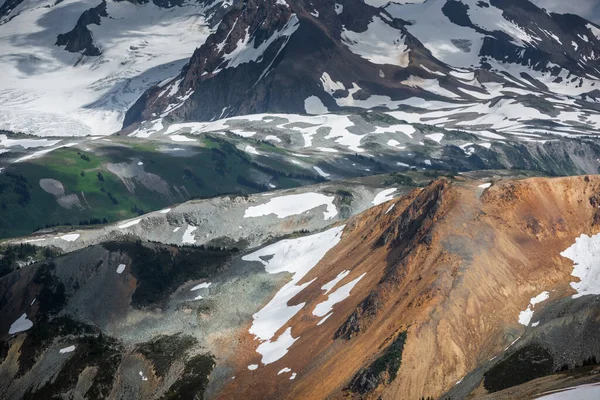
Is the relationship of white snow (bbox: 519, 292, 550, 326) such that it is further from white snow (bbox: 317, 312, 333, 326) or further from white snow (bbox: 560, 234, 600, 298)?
white snow (bbox: 317, 312, 333, 326)

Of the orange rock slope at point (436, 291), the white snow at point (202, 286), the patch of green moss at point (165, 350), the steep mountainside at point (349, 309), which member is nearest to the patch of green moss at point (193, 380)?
the steep mountainside at point (349, 309)

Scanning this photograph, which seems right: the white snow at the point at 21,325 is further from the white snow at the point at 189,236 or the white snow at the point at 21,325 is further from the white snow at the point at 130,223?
the white snow at the point at 130,223

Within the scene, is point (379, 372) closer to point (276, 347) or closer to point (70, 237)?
point (276, 347)

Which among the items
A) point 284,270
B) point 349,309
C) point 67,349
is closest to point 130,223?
point 284,270

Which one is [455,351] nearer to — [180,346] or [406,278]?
[406,278]

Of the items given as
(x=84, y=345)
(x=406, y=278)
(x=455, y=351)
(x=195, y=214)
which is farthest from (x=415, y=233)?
(x=195, y=214)

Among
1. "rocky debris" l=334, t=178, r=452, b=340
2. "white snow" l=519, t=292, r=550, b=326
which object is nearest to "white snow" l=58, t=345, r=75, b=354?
"rocky debris" l=334, t=178, r=452, b=340
